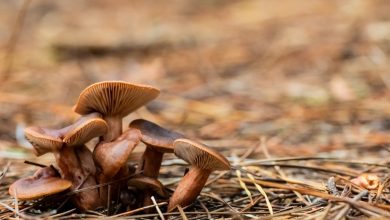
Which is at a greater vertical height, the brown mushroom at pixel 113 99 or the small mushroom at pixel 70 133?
the brown mushroom at pixel 113 99

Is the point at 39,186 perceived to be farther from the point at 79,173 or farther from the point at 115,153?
the point at 115,153

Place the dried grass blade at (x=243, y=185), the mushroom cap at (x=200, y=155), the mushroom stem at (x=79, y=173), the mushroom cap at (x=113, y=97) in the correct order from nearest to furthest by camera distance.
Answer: the mushroom cap at (x=200, y=155)
the mushroom cap at (x=113, y=97)
the mushroom stem at (x=79, y=173)
the dried grass blade at (x=243, y=185)

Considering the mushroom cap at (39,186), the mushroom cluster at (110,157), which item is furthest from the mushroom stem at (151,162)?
the mushroom cap at (39,186)

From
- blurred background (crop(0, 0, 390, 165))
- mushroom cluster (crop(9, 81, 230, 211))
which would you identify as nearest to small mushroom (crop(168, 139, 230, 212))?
mushroom cluster (crop(9, 81, 230, 211))

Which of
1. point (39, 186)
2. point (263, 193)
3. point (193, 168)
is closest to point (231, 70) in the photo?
point (263, 193)

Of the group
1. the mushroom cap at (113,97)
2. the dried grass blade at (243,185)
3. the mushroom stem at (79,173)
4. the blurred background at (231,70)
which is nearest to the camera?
the mushroom cap at (113,97)

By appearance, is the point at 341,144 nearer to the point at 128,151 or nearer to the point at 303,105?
the point at 303,105

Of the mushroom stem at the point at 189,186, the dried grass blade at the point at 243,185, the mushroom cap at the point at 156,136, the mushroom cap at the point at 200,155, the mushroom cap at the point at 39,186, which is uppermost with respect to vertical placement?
the mushroom cap at the point at 156,136

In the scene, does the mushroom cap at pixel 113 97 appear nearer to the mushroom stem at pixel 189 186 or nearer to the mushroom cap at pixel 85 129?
the mushroom cap at pixel 85 129
